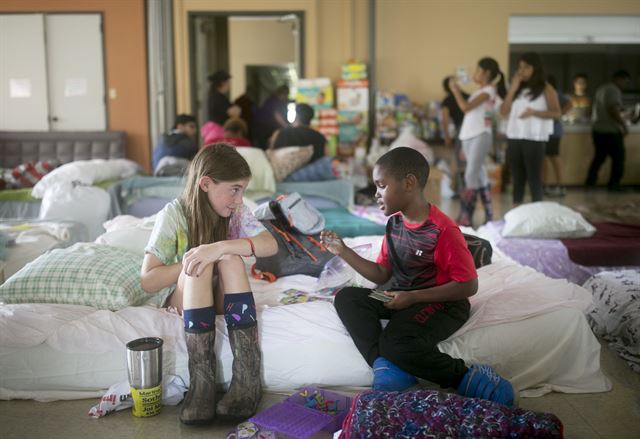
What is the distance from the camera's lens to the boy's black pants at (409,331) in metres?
2.17

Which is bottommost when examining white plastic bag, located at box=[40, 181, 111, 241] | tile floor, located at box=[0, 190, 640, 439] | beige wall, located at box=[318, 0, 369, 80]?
tile floor, located at box=[0, 190, 640, 439]

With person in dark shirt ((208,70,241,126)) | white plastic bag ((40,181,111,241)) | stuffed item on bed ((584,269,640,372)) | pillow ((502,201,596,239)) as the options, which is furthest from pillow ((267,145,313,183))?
stuffed item on bed ((584,269,640,372))

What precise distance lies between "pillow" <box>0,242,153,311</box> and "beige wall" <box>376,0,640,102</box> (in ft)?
19.6

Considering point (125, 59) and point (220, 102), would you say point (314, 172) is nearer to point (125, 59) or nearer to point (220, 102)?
point (220, 102)

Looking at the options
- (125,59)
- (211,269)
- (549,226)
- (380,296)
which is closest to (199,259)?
(211,269)

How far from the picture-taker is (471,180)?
5090 mm

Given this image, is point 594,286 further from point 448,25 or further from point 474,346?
point 448,25

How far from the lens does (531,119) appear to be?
486cm

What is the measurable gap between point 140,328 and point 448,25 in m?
6.61

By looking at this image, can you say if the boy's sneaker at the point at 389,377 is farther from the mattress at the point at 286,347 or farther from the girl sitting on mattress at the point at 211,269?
the girl sitting on mattress at the point at 211,269

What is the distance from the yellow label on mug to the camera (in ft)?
6.97

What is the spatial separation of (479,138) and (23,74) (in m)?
5.06

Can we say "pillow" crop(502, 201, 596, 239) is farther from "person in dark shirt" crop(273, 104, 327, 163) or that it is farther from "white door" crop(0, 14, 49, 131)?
"white door" crop(0, 14, 49, 131)

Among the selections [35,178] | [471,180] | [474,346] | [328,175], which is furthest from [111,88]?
[474,346]
